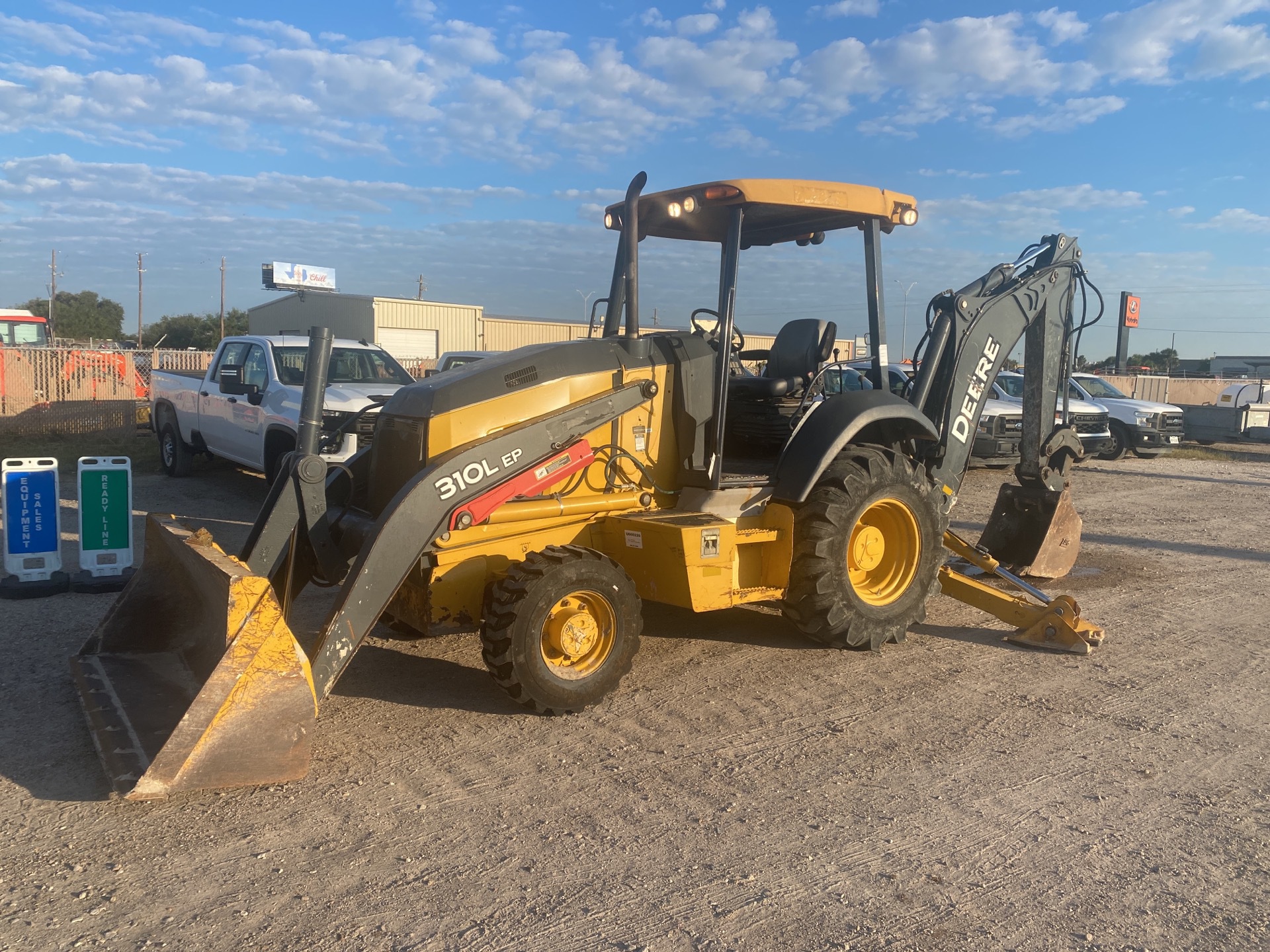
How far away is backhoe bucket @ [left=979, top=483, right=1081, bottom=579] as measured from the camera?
304 inches

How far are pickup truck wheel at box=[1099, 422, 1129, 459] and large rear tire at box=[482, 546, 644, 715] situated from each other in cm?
1693

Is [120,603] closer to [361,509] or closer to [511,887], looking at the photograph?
[361,509]

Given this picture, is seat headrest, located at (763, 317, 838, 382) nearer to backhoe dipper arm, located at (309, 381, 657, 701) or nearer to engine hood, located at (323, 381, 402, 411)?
backhoe dipper arm, located at (309, 381, 657, 701)

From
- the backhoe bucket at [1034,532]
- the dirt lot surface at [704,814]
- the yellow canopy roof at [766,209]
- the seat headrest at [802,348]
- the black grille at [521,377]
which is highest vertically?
the yellow canopy roof at [766,209]

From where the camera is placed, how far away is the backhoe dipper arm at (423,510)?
433 cm

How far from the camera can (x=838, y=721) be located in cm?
494

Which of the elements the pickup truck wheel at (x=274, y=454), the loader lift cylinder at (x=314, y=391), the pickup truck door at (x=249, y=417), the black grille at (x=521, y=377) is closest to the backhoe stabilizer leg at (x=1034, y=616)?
the black grille at (x=521, y=377)

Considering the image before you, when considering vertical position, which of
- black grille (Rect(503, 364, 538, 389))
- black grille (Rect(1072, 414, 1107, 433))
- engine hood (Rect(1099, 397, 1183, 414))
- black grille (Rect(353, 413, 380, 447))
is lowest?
black grille (Rect(353, 413, 380, 447))

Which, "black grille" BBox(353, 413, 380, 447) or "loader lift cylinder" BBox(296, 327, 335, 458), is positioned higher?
→ "loader lift cylinder" BBox(296, 327, 335, 458)

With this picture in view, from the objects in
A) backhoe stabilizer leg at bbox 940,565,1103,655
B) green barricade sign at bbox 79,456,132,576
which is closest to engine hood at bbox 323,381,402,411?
green barricade sign at bbox 79,456,132,576

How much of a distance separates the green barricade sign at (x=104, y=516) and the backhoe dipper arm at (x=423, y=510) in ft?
13.7

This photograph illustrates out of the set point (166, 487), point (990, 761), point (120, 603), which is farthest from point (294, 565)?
point (166, 487)

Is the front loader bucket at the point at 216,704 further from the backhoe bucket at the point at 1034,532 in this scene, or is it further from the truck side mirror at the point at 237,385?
the backhoe bucket at the point at 1034,532

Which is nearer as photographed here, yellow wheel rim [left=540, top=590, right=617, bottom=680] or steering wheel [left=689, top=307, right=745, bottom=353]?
yellow wheel rim [left=540, top=590, right=617, bottom=680]
